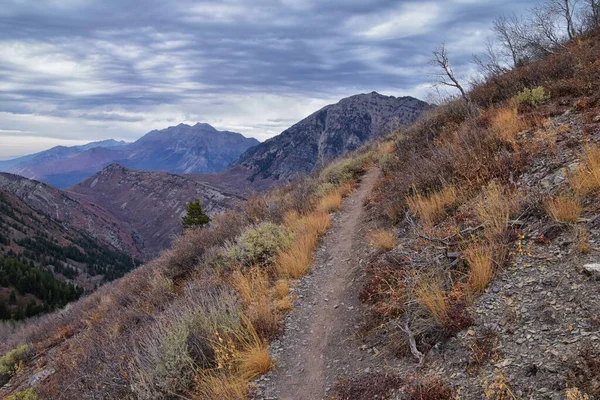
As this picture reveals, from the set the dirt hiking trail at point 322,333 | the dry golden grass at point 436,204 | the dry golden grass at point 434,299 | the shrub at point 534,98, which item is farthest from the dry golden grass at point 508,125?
the dry golden grass at point 434,299

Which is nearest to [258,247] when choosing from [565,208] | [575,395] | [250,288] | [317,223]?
[317,223]

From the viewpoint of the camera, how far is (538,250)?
457cm

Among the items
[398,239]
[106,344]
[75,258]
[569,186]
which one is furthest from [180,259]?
[75,258]

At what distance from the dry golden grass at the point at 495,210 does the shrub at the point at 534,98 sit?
14.4 feet

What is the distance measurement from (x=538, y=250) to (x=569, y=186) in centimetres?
132

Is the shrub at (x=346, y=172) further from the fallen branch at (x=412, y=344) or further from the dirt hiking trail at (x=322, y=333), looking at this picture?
the fallen branch at (x=412, y=344)

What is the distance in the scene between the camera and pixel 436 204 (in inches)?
275

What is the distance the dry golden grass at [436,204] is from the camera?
676 cm

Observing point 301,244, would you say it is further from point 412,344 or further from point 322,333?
point 412,344

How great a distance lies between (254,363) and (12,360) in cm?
1295

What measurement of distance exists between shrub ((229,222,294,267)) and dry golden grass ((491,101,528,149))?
504 cm

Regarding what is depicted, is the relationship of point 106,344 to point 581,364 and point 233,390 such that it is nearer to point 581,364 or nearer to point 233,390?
point 233,390

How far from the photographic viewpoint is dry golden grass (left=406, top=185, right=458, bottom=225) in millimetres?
6762

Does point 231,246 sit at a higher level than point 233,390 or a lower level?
higher
